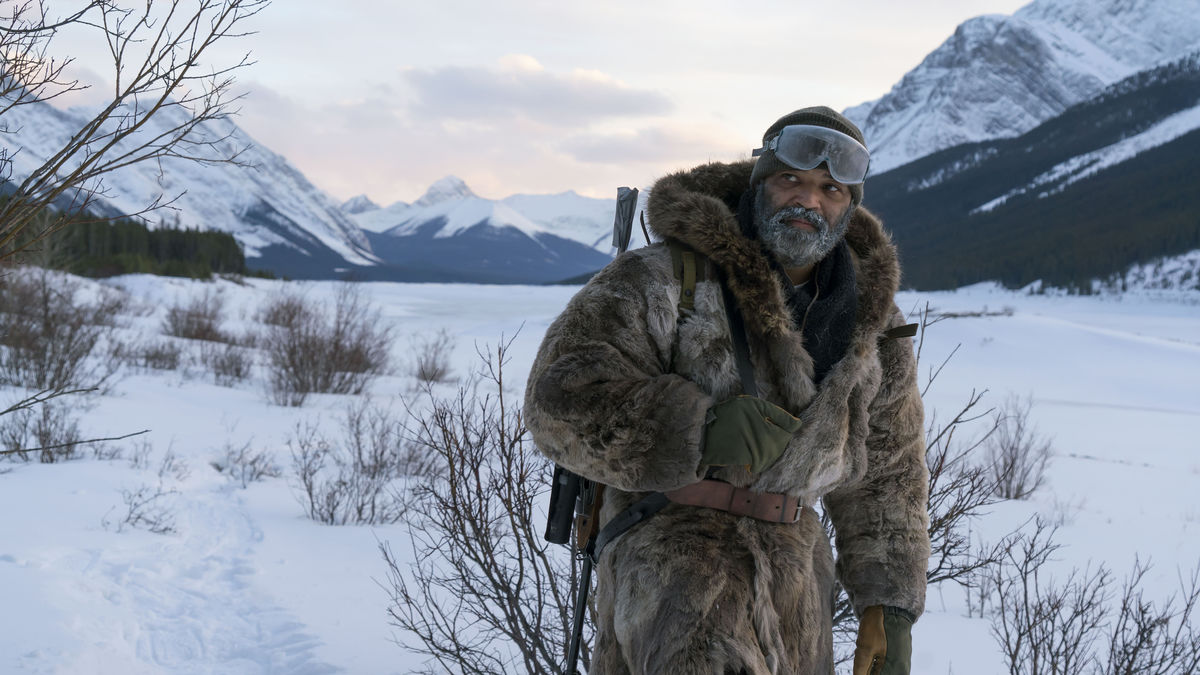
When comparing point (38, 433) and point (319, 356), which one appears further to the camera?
point (319, 356)

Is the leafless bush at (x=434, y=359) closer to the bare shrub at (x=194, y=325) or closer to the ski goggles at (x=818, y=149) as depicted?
the bare shrub at (x=194, y=325)

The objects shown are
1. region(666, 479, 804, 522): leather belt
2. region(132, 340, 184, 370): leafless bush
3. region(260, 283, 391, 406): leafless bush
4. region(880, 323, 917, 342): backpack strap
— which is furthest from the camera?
region(132, 340, 184, 370): leafless bush

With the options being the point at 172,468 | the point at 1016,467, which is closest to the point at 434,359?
the point at 172,468

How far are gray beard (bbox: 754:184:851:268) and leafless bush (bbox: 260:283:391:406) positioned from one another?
12.4 m

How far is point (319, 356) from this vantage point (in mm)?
14344

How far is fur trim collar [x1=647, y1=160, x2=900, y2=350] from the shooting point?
212 centimetres

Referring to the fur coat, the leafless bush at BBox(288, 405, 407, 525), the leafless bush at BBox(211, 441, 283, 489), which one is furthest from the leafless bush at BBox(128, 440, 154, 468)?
the fur coat

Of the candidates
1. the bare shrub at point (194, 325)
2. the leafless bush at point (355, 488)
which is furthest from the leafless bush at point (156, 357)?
the leafless bush at point (355, 488)

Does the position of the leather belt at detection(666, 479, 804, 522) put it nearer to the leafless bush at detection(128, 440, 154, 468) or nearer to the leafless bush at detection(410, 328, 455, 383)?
the leafless bush at detection(128, 440, 154, 468)

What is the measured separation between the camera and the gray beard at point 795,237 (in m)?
2.24

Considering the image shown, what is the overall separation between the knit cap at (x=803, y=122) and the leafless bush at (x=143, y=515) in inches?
195

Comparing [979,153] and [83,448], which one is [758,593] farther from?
[979,153]

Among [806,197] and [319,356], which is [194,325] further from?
[806,197]

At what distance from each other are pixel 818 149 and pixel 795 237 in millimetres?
268
